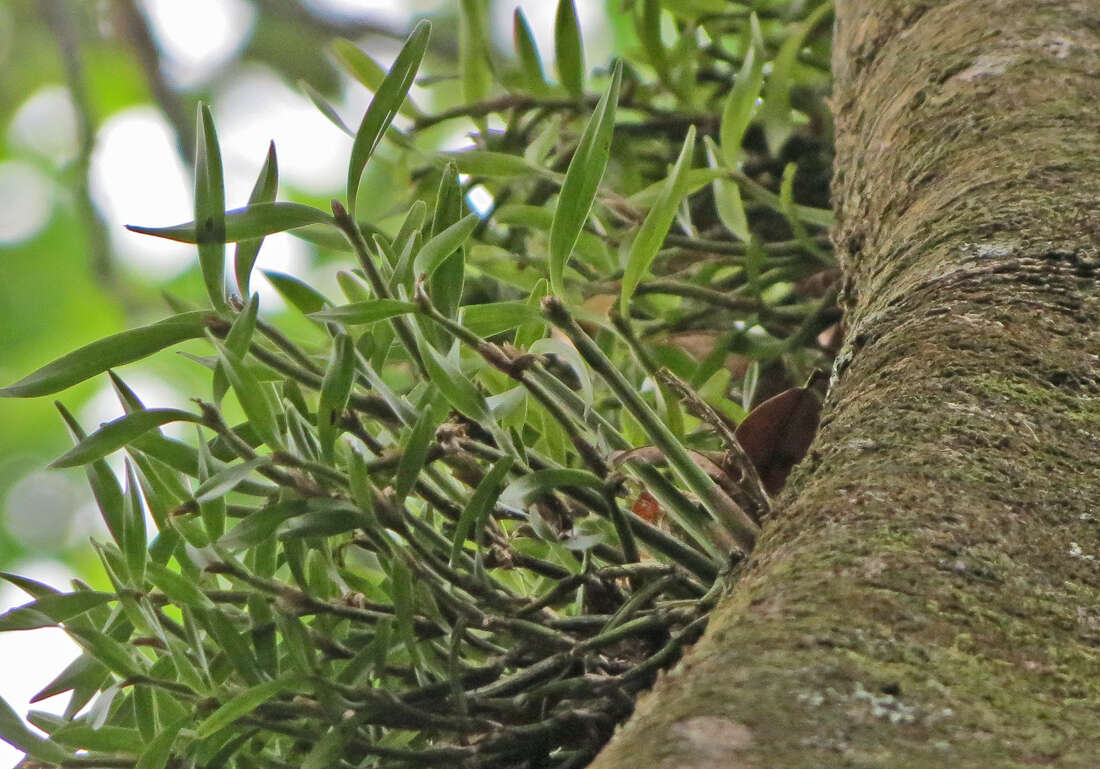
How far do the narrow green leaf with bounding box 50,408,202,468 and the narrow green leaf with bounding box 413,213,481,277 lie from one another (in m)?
0.10

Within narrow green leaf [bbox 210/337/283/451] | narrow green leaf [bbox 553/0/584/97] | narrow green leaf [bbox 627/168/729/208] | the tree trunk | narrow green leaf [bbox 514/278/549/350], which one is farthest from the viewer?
narrow green leaf [bbox 553/0/584/97]

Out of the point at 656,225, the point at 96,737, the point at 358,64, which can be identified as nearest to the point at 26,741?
the point at 96,737

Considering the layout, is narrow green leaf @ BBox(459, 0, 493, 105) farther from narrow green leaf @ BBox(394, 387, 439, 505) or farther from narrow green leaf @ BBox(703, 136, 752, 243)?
narrow green leaf @ BBox(394, 387, 439, 505)

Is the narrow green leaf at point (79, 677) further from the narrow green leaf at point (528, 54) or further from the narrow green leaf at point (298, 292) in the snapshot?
the narrow green leaf at point (528, 54)

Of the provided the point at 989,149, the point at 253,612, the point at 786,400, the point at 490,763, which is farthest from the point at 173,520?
the point at 989,149

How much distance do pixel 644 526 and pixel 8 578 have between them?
26 cm

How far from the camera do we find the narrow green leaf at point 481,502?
16.4 inches

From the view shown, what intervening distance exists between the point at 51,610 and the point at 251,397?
0.15 meters

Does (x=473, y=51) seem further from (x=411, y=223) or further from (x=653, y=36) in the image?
(x=411, y=223)

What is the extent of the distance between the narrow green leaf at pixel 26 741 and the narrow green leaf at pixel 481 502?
196 mm

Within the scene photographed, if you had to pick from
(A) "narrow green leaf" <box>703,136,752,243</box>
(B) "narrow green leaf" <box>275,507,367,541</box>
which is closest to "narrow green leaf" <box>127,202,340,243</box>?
(B) "narrow green leaf" <box>275,507,367,541</box>

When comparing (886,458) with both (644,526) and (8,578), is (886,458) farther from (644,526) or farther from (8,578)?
(8,578)

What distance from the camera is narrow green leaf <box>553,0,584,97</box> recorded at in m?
0.81

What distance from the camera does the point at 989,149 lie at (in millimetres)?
573
